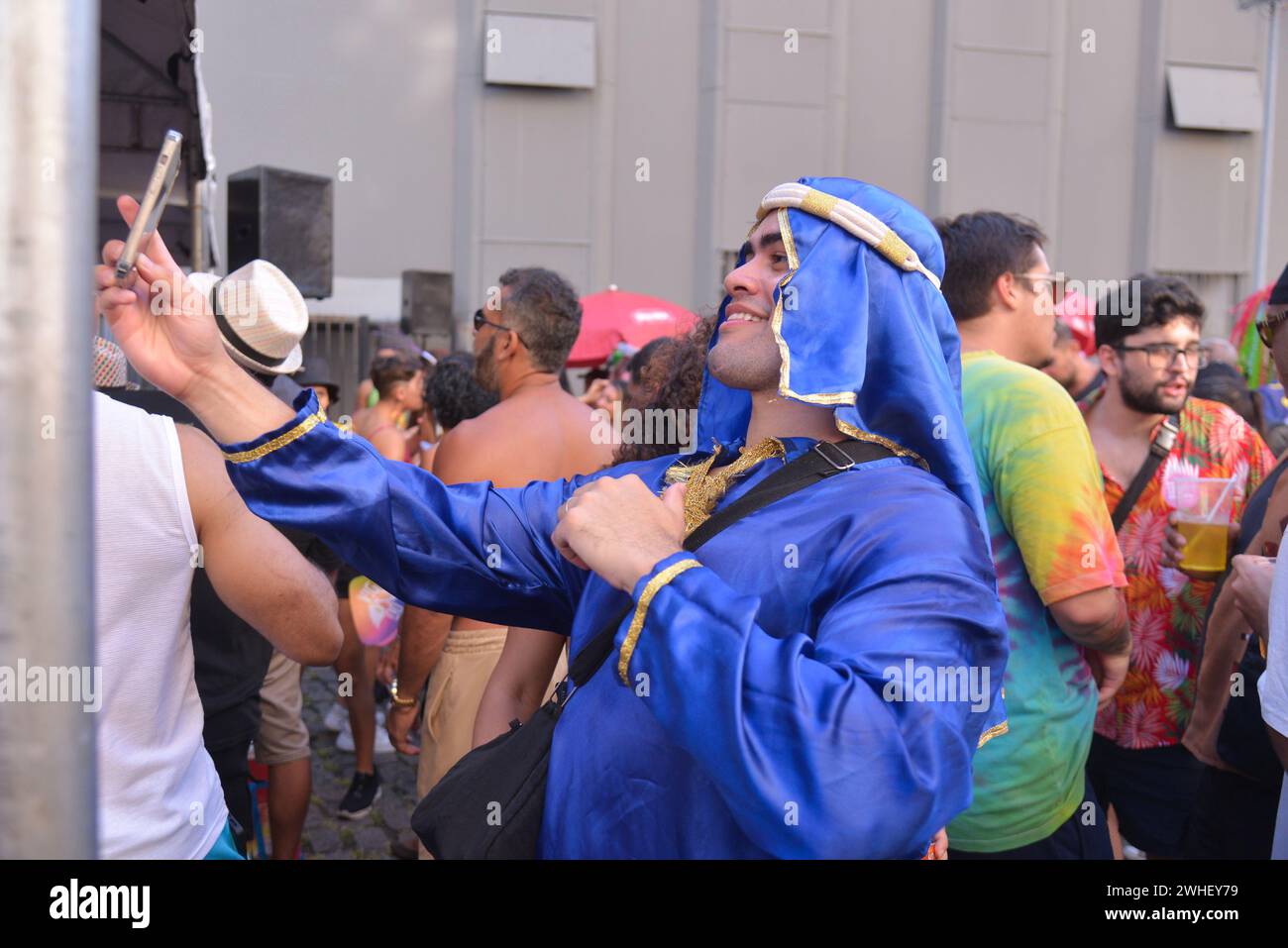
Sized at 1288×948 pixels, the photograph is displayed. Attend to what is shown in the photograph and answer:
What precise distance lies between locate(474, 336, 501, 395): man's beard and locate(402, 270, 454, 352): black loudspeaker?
26.6 feet

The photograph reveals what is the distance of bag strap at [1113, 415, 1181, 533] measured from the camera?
3.47 m

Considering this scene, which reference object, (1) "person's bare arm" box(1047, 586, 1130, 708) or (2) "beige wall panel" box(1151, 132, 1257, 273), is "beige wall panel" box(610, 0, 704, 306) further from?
(1) "person's bare arm" box(1047, 586, 1130, 708)

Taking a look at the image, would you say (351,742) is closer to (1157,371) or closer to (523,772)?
(1157,371)

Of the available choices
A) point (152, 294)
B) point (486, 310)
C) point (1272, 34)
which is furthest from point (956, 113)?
point (152, 294)

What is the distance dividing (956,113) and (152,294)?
1688 centimetres

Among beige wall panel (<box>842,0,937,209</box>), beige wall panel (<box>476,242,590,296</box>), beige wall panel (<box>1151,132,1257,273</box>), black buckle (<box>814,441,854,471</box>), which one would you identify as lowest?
black buckle (<box>814,441,854,471</box>)

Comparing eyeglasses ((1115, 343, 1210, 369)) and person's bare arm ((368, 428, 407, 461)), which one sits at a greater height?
eyeglasses ((1115, 343, 1210, 369))

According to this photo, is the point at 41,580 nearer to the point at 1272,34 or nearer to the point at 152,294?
the point at 152,294

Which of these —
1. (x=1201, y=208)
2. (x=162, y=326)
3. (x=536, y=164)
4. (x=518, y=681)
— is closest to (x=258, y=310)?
(x=162, y=326)

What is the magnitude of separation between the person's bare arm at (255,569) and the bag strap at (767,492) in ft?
2.06

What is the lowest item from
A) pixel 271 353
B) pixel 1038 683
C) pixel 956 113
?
pixel 1038 683

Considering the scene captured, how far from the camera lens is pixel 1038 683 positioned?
8.34 ft

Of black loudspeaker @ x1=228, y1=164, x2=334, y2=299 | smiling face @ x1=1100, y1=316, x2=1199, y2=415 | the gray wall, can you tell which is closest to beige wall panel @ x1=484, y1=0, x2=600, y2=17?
the gray wall
